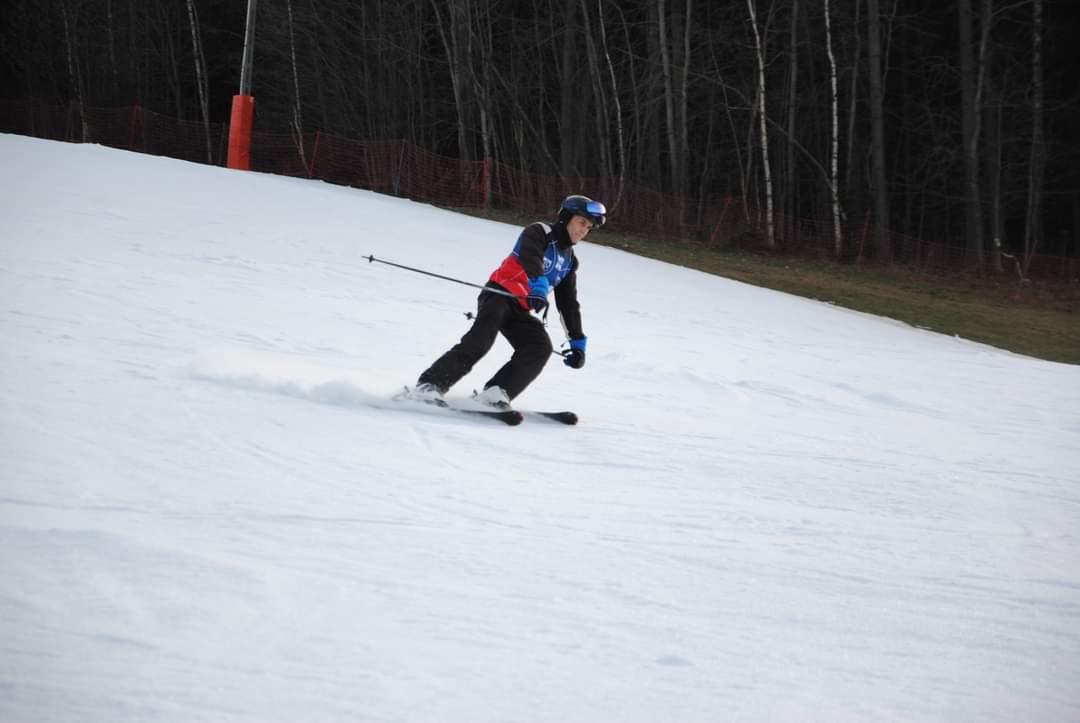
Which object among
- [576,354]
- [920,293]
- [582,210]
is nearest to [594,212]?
[582,210]

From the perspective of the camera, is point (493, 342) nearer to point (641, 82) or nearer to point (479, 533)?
point (479, 533)

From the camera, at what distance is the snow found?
8.16 feet

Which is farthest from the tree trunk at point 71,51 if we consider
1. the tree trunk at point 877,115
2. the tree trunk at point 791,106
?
the tree trunk at point 877,115

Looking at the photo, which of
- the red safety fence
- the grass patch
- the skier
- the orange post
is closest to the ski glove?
the skier

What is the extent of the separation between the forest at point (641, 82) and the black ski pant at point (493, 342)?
19.4 meters

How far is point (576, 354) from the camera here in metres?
6.04

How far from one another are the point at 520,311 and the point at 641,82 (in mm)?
24843

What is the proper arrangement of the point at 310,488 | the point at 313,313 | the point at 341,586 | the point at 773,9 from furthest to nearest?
1. the point at 773,9
2. the point at 313,313
3. the point at 310,488
4. the point at 341,586

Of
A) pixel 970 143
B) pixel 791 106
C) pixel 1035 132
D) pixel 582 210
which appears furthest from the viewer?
pixel 791 106

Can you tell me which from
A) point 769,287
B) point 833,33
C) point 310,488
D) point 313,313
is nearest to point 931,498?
point 310,488

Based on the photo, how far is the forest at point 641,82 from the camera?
28141 millimetres

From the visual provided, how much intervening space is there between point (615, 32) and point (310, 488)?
30865mm

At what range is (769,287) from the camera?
1684 cm

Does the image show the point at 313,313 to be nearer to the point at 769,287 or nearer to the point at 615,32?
the point at 769,287
